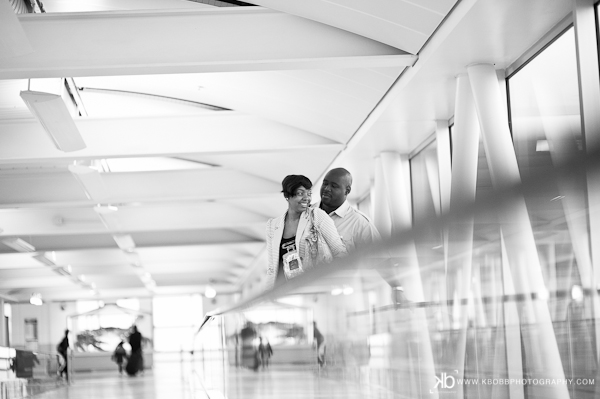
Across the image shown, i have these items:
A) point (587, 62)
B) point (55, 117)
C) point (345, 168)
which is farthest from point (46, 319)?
point (587, 62)

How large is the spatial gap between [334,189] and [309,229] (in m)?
0.47

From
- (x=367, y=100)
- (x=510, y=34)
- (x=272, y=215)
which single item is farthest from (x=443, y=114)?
(x=272, y=215)

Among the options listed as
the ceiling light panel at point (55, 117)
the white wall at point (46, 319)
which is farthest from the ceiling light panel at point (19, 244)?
the white wall at point (46, 319)

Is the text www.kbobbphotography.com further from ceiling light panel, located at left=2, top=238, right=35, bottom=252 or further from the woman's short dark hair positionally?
ceiling light panel, located at left=2, top=238, right=35, bottom=252

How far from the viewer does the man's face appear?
16.0ft

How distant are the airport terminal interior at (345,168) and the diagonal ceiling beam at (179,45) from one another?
2 centimetres

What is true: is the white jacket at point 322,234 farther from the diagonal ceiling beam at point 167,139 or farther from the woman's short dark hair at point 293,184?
the diagonal ceiling beam at point 167,139

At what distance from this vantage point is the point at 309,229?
4500mm

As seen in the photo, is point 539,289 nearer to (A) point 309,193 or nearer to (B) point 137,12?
(A) point 309,193

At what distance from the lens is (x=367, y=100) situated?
1025cm

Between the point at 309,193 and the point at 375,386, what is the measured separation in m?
3.14

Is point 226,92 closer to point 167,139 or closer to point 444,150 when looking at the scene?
point 167,139

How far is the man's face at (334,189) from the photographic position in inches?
192

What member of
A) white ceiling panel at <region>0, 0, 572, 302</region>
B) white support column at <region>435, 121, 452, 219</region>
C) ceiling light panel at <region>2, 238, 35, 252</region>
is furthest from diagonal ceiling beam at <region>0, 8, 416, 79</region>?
ceiling light panel at <region>2, 238, 35, 252</region>
